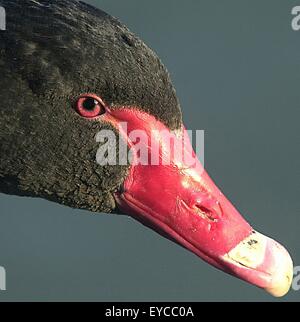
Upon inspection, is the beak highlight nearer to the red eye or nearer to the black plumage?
the black plumage

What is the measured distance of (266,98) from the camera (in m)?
8.88

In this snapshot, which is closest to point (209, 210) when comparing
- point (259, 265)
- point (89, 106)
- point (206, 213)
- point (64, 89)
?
point (206, 213)

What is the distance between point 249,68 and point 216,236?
5.19m

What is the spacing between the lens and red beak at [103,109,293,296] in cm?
391

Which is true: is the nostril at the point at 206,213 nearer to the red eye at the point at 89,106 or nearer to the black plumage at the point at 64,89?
the black plumage at the point at 64,89

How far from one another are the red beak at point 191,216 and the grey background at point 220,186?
3961 mm

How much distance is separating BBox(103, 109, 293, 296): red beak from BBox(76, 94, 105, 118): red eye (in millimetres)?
93

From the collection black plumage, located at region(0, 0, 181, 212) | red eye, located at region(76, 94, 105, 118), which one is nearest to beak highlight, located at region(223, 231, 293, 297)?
black plumage, located at region(0, 0, 181, 212)

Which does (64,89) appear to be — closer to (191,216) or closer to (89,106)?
(89,106)

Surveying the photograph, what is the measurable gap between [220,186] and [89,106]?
4500 mm

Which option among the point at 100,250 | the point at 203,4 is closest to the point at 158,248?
the point at 100,250

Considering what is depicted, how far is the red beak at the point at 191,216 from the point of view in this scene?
3910 millimetres
